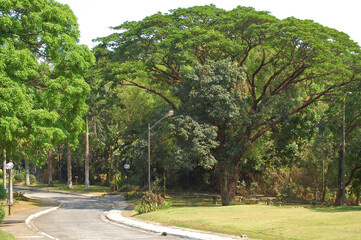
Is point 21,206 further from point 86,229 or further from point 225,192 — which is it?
point 225,192

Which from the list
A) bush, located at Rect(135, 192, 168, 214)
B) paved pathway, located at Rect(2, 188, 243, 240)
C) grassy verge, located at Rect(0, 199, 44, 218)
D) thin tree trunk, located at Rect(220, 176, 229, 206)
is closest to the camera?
paved pathway, located at Rect(2, 188, 243, 240)

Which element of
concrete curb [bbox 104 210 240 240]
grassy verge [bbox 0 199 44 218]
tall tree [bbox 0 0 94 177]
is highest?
tall tree [bbox 0 0 94 177]

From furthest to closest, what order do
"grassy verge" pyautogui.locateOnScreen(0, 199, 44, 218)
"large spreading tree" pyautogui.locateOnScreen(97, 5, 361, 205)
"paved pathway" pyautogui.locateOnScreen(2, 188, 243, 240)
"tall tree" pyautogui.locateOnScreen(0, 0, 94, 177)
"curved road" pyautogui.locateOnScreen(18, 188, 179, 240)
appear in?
1. "large spreading tree" pyautogui.locateOnScreen(97, 5, 361, 205)
2. "grassy verge" pyautogui.locateOnScreen(0, 199, 44, 218)
3. "tall tree" pyautogui.locateOnScreen(0, 0, 94, 177)
4. "curved road" pyautogui.locateOnScreen(18, 188, 179, 240)
5. "paved pathway" pyautogui.locateOnScreen(2, 188, 243, 240)

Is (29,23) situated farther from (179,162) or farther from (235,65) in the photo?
(235,65)

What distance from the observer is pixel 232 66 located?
3859 cm

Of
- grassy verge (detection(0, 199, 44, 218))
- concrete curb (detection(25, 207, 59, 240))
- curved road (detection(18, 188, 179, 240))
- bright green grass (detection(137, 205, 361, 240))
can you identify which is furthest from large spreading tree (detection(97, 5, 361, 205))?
grassy verge (detection(0, 199, 44, 218))

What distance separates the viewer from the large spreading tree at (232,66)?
118 ft

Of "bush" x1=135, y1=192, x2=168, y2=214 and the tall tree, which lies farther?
"bush" x1=135, y1=192, x2=168, y2=214

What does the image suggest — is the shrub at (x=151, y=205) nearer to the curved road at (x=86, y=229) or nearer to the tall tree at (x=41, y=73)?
the curved road at (x=86, y=229)

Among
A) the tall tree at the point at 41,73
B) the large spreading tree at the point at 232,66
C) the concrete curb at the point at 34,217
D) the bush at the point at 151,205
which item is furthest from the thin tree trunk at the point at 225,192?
the tall tree at the point at 41,73

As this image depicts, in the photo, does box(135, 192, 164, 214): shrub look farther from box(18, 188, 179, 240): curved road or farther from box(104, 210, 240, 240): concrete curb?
box(104, 210, 240, 240): concrete curb

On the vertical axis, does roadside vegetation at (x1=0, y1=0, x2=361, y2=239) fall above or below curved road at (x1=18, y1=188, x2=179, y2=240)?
above

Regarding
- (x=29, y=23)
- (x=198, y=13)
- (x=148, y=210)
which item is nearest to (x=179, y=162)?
(x=148, y=210)

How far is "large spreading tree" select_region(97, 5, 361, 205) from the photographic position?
118ft
